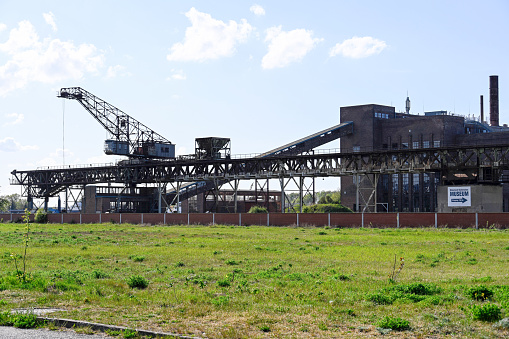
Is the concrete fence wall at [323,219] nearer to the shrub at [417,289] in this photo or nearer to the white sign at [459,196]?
the white sign at [459,196]

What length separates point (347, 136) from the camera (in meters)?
95.6

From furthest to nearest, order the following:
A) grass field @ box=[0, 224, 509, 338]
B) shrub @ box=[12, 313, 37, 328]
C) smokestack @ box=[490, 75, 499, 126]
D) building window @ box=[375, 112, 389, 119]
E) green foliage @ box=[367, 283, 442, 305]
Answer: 1. smokestack @ box=[490, 75, 499, 126]
2. building window @ box=[375, 112, 389, 119]
3. green foliage @ box=[367, 283, 442, 305]
4. shrub @ box=[12, 313, 37, 328]
5. grass field @ box=[0, 224, 509, 338]

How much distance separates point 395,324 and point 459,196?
5297 centimetres

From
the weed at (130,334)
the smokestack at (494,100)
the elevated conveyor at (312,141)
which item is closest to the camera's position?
the weed at (130,334)

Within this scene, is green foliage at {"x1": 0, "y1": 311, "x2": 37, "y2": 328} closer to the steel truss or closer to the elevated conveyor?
the steel truss

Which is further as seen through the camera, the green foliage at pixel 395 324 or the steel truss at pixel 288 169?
the steel truss at pixel 288 169

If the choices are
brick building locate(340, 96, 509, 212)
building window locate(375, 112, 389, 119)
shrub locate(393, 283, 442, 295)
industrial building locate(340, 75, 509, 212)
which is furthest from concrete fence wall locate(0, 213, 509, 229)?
building window locate(375, 112, 389, 119)

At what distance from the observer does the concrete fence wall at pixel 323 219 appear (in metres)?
46.1

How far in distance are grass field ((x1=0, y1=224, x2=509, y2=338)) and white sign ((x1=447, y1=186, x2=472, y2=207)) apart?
35.5 metres

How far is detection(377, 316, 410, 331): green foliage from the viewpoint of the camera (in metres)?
11.2

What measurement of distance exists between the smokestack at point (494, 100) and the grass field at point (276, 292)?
84.5m

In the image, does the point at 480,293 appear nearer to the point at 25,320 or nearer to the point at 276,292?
the point at 276,292

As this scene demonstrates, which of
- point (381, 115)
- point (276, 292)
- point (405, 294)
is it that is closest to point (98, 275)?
point (276, 292)

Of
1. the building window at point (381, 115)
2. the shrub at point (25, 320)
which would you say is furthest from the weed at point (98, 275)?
the building window at point (381, 115)
